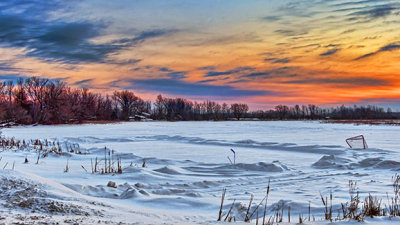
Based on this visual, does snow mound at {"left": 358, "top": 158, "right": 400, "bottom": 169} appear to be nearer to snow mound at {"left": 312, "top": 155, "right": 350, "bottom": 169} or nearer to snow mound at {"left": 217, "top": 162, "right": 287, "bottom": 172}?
snow mound at {"left": 312, "top": 155, "right": 350, "bottom": 169}

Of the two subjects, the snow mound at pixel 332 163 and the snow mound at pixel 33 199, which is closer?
the snow mound at pixel 33 199

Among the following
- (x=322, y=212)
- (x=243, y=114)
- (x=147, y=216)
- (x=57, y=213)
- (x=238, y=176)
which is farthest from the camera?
(x=243, y=114)

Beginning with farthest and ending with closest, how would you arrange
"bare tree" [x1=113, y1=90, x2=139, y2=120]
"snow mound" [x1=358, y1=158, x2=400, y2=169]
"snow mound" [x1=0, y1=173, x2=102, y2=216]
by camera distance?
"bare tree" [x1=113, y1=90, x2=139, y2=120] < "snow mound" [x1=358, y1=158, x2=400, y2=169] < "snow mound" [x1=0, y1=173, x2=102, y2=216]

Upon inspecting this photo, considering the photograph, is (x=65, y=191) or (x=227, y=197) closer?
(x=65, y=191)

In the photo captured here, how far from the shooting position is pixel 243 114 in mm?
124312

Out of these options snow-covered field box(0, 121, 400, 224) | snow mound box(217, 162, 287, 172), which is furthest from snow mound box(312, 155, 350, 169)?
snow mound box(217, 162, 287, 172)

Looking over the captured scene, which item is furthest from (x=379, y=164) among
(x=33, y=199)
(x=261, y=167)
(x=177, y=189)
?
(x=33, y=199)

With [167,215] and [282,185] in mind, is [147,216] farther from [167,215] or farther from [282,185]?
[282,185]

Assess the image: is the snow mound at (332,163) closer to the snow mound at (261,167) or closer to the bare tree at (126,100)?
the snow mound at (261,167)

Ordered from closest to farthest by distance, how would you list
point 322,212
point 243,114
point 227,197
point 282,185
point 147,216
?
1. point 147,216
2. point 322,212
3. point 227,197
4. point 282,185
5. point 243,114

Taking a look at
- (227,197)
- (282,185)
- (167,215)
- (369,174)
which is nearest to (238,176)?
(282,185)

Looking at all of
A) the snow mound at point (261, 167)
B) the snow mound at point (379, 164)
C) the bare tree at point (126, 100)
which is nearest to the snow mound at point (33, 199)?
the snow mound at point (261, 167)

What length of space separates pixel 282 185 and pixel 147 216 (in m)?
3.56

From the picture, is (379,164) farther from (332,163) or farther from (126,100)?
(126,100)
